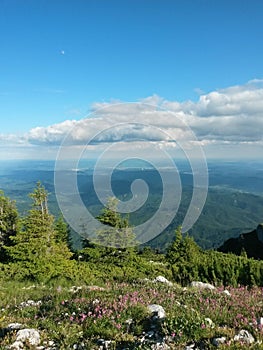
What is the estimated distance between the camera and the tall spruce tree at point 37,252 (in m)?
25.7

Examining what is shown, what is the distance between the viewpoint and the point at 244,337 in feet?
19.1

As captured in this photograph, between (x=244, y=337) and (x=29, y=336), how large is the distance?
4.12 m

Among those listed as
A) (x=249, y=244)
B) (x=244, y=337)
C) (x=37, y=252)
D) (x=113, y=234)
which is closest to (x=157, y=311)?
(x=244, y=337)

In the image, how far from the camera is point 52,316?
8188mm

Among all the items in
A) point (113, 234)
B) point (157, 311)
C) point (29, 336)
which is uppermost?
point (29, 336)

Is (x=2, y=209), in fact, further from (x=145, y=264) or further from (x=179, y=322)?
(x=179, y=322)

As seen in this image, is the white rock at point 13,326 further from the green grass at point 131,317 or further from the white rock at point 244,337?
the white rock at point 244,337

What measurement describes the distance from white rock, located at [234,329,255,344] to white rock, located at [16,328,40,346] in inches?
150

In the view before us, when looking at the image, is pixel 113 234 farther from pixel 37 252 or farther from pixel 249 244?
pixel 249 244

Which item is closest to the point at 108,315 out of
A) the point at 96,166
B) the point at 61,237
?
the point at 96,166

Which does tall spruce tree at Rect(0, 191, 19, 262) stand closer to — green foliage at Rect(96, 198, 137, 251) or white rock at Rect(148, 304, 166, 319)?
green foliage at Rect(96, 198, 137, 251)

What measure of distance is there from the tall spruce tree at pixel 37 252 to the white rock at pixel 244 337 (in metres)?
18.6

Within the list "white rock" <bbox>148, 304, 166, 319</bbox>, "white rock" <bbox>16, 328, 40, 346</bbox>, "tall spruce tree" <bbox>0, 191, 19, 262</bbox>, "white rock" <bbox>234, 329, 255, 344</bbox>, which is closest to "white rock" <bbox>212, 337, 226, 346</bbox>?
"white rock" <bbox>234, 329, 255, 344</bbox>

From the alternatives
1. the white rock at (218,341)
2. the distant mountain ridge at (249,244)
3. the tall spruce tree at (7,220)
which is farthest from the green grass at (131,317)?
the distant mountain ridge at (249,244)
